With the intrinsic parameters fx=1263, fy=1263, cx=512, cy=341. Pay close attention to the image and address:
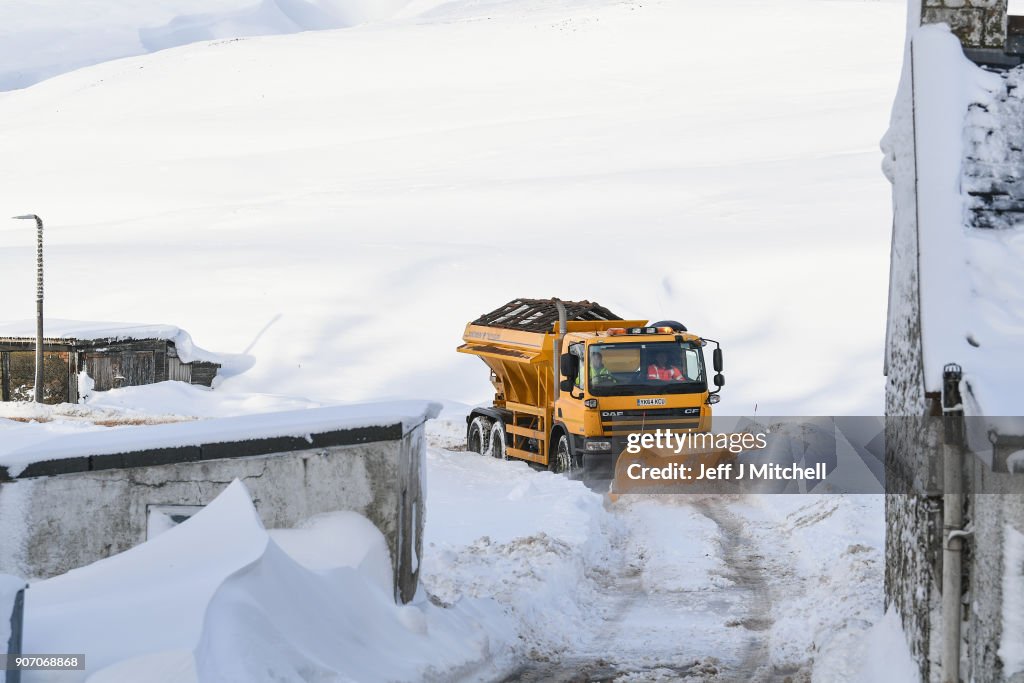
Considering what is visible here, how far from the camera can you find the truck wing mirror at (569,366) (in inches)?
709

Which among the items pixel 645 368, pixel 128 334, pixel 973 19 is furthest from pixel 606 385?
pixel 128 334

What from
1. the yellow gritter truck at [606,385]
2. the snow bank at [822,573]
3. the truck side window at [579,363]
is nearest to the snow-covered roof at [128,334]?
the yellow gritter truck at [606,385]

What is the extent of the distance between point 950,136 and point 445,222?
4190 cm

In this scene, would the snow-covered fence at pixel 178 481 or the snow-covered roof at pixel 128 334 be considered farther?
the snow-covered roof at pixel 128 334

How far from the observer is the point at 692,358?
60.8 feet

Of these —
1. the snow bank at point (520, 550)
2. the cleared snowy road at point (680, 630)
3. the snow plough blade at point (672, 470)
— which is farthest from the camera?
the snow plough blade at point (672, 470)

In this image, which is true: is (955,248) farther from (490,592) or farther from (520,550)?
(520,550)

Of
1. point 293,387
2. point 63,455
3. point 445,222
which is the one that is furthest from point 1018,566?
point 445,222

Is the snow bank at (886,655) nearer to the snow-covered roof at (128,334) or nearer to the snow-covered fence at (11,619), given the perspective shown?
the snow-covered fence at (11,619)

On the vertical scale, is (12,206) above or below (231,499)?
above

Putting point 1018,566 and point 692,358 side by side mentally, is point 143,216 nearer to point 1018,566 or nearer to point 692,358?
point 692,358

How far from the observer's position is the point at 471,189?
57.2 meters

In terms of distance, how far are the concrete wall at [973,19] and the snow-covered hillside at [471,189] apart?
18719mm

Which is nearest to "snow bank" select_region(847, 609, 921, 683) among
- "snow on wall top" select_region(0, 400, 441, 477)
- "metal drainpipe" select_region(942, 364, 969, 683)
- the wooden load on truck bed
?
"metal drainpipe" select_region(942, 364, 969, 683)
